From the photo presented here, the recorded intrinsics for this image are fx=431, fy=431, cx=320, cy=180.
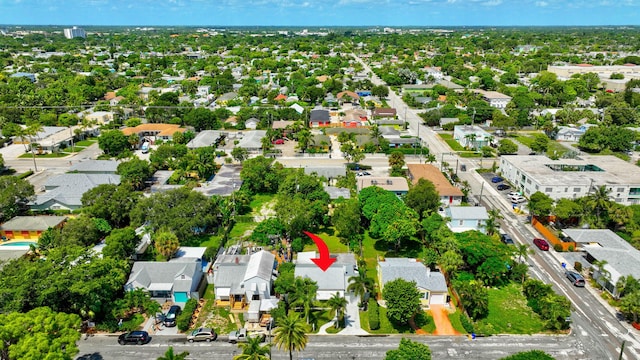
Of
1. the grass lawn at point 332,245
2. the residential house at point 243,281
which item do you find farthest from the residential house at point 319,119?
the residential house at point 243,281

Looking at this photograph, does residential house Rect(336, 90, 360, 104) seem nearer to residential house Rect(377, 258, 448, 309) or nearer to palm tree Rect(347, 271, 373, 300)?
residential house Rect(377, 258, 448, 309)

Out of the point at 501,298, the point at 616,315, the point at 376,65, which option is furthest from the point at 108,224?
the point at 376,65

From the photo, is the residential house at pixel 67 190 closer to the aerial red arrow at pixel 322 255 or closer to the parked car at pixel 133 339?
the parked car at pixel 133 339

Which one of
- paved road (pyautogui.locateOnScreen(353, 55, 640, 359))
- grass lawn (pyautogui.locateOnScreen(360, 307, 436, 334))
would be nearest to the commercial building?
paved road (pyautogui.locateOnScreen(353, 55, 640, 359))

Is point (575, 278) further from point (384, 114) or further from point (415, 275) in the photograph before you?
point (384, 114)

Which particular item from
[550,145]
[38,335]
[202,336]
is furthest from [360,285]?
[550,145]
